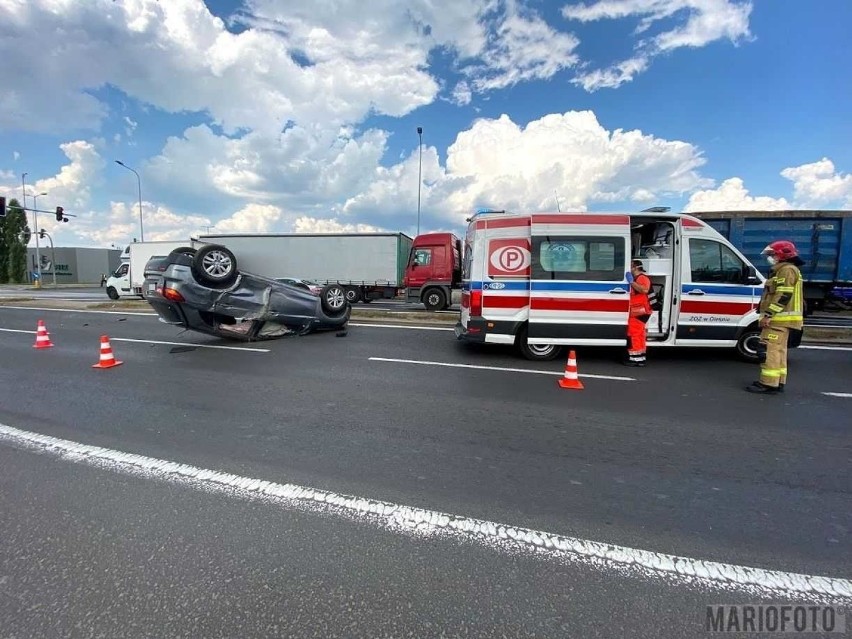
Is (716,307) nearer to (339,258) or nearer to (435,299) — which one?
(435,299)

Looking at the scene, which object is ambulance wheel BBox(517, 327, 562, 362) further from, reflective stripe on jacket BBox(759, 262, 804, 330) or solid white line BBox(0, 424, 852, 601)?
solid white line BBox(0, 424, 852, 601)

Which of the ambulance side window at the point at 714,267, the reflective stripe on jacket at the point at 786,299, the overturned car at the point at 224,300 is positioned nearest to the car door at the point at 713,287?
the ambulance side window at the point at 714,267

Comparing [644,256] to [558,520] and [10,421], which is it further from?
[10,421]

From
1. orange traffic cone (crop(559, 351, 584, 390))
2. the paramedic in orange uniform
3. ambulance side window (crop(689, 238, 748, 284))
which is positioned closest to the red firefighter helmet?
ambulance side window (crop(689, 238, 748, 284))

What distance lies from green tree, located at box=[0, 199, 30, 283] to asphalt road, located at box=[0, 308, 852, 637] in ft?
207

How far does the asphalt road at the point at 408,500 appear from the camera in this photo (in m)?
1.94

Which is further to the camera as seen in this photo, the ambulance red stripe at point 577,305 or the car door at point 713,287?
the car door at point 713,287

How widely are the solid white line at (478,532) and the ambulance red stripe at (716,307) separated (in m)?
5.60

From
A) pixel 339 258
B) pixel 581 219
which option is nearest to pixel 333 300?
pixel 581 219

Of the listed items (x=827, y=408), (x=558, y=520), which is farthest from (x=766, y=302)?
(x=558, y=520)

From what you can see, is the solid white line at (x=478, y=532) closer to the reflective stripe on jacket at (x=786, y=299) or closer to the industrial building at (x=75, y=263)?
the reflective stripe on jacket at (x=786, y=299)

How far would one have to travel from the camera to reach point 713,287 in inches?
274

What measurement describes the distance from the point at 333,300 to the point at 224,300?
2854mm

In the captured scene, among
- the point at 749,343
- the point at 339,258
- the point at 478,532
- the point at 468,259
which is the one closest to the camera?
the point at 478,532
